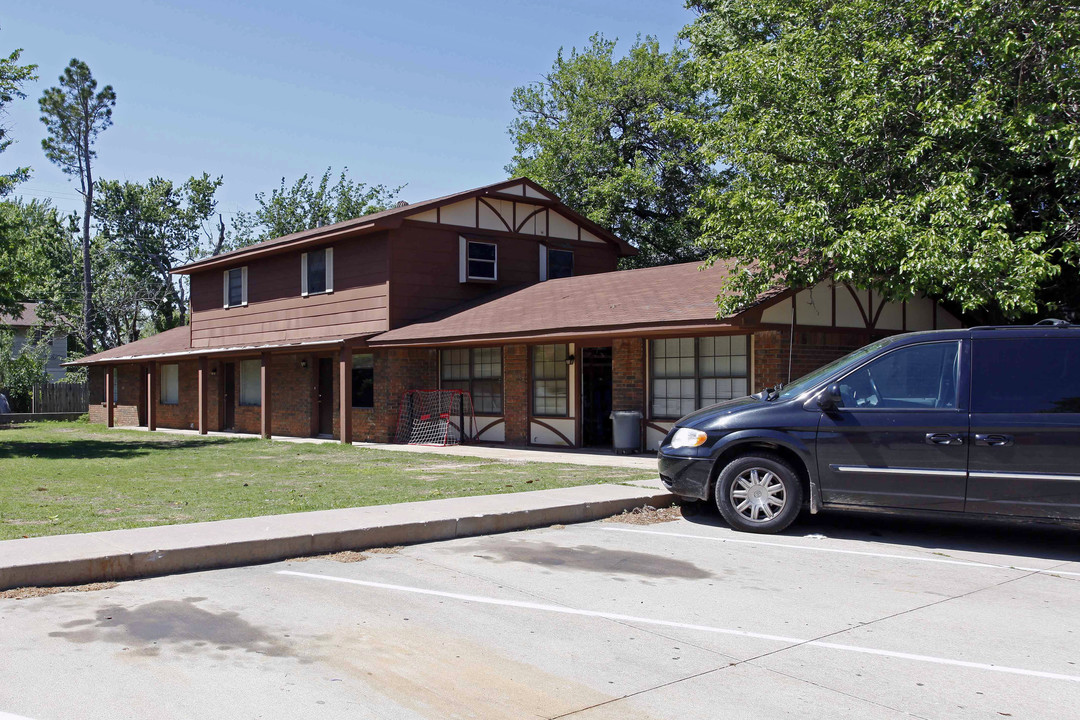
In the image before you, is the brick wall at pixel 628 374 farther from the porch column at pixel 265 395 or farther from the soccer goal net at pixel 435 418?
the porch column at pixel 265 395

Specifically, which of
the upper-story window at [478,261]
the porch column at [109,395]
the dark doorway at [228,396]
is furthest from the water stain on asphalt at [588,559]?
the porch column at [109,395]

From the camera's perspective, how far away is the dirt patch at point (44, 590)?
6305 mm

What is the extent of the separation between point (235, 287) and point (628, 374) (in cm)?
1536

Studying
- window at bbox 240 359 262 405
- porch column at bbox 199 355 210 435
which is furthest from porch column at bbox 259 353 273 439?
porch column at bbox 199 355 210 435

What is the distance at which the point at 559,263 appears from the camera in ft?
80.0

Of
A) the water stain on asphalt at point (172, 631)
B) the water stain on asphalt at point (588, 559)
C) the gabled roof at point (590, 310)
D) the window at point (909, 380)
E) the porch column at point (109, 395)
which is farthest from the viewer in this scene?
the porch column at point (109, 395)

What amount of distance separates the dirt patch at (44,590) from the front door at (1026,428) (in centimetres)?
741

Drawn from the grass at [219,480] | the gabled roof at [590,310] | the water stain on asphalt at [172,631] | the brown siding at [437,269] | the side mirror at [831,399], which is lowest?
the water stain on asphalt at [172,631]

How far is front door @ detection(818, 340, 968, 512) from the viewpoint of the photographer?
321 inches

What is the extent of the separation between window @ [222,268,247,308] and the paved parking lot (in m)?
20.7

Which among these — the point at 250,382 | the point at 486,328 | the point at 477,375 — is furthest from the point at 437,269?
the point at 250,382

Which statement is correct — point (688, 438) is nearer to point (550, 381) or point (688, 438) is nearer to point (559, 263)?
point (550, 381)

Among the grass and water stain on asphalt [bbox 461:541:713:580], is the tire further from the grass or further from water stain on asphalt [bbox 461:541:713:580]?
the grass

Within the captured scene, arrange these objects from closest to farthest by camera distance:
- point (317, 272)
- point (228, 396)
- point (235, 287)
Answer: point (317, 272) < point (235, 287) < point (228, 396)
